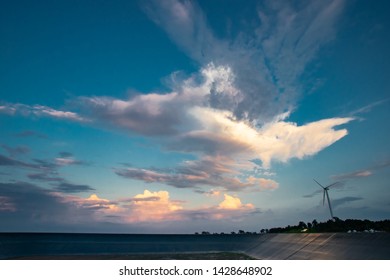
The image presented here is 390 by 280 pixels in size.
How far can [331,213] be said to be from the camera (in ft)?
373

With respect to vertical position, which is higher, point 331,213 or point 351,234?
point 331,213

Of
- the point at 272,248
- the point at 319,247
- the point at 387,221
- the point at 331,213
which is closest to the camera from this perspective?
the point at 319,247

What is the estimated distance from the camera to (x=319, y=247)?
5812 centimetres

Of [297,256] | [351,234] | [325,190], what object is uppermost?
[325,190]

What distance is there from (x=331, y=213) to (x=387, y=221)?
53068 millimetres

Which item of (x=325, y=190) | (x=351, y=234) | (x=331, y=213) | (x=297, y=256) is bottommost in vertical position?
(x=297, y=256)

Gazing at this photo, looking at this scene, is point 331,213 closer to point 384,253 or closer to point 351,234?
point 351,234

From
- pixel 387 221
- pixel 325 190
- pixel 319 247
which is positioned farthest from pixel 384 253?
pixel 387 221

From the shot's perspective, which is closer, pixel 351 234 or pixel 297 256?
pixel 351 234

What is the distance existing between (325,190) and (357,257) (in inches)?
2951
